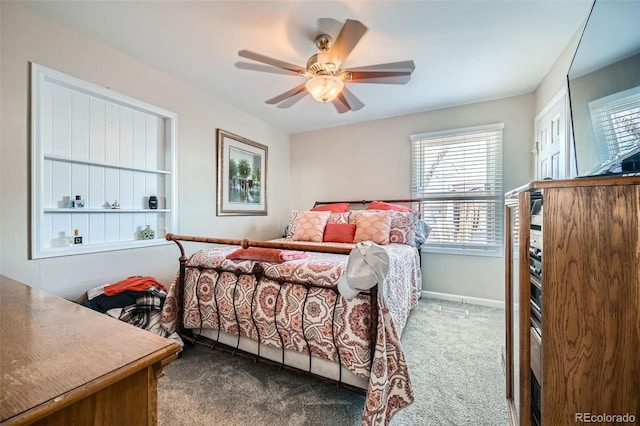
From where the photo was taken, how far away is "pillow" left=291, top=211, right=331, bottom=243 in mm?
3209

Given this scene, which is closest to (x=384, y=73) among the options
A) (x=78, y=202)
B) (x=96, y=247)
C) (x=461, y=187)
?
(x=461, y=187)

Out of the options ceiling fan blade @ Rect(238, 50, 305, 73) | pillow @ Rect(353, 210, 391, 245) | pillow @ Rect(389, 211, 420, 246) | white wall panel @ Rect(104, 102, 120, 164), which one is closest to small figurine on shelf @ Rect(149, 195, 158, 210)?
white wall panel @ Rect(104, 102, 120, 164)

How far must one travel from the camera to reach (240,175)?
360 centimetres

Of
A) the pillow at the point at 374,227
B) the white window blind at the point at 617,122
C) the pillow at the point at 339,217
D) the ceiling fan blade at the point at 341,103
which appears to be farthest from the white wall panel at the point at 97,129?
the white window blind at the point at 617,122

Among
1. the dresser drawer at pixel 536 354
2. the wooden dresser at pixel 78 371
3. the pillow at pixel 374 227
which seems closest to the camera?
the wooden dresser at pixel 78 371

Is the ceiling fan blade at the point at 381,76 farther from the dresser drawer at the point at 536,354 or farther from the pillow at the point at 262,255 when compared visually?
the dresser drawer at the point at 536,354

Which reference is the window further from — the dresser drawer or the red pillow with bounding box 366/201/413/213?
the dresser drawer

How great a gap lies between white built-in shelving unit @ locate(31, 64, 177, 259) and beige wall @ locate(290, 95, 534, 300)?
215 cm

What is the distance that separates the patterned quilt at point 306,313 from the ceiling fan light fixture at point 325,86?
4.32 feet

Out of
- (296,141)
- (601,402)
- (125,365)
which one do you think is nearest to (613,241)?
(601,402)

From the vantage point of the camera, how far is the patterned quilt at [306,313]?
1.27 m

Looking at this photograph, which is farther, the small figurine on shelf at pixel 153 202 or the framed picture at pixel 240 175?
the framed picture at pixel 240 175

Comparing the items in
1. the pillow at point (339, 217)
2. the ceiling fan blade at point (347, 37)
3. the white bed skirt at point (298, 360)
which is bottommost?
the white bed skirt at point (298, 360)

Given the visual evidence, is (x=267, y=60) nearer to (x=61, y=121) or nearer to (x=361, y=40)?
(x=361, y=40)
